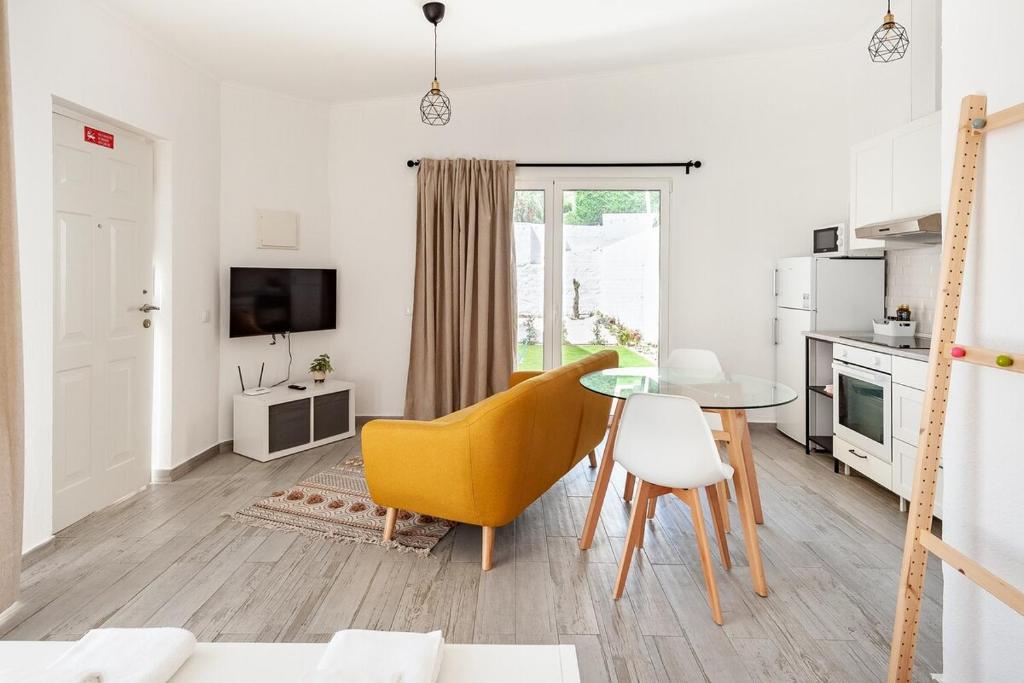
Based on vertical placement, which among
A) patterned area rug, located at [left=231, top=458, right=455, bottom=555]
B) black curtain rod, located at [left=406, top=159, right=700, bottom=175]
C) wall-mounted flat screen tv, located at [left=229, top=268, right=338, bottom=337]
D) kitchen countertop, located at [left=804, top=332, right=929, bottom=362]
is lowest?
patterned area rug, located at [left=231, top=458, right=455, bottom=555]

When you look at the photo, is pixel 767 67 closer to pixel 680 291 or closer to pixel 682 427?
pixel 680 291

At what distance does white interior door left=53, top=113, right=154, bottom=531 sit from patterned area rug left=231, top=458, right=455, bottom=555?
34.1 inches

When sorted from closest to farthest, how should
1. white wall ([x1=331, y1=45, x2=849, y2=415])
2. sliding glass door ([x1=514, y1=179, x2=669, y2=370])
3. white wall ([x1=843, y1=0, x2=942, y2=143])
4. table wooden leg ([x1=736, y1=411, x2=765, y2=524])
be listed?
table wooden leg ([x1=736, y1=411, x2=765, y2=524]), white wall ([x1=843, y1=0, x2=942, y2=143]), white wall ([x1=331, y1=45, x2=849, y2=415]), sliding glass door ([x1=514, y1=179, x2=669, y2=370])

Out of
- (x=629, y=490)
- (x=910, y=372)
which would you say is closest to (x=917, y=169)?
(x=910, y=372)

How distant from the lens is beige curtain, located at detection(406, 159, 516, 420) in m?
Result: 5.03

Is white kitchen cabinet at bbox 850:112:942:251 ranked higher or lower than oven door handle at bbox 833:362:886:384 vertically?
higher

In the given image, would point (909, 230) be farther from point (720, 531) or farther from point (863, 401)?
point (720, 531)

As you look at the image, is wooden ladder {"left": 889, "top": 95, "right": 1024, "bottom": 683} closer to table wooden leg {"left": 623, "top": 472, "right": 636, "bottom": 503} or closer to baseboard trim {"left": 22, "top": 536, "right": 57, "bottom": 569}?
table wooden leg {"left": 623, "top": 472, "right": 636, "bottom": 503}

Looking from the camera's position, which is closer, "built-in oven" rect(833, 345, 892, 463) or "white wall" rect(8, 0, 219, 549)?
"white wall" rect(8, 0, 219, 549)

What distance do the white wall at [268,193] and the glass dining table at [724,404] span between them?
2.90 m

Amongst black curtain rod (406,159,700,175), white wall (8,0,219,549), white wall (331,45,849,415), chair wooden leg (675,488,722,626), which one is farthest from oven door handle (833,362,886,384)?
white wall (8,0,219,549)

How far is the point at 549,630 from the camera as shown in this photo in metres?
→ 2.15

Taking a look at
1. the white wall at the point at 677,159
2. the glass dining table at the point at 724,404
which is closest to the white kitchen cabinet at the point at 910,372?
the glass dining table at the point at 724,404

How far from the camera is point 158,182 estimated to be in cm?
381
